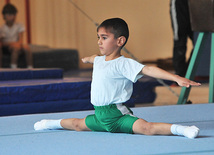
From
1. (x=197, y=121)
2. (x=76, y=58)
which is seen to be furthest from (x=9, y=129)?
(x=76, y=58)

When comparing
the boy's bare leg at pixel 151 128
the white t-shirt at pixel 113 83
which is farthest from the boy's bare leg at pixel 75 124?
the boy's bare leg at pixel 151 128

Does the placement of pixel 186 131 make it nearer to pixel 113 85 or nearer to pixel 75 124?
pixel 113 85

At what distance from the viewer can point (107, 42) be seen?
1614mm

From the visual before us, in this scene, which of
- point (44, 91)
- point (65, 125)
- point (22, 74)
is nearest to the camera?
point (65, 125)

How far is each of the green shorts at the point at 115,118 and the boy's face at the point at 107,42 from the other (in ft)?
0.73

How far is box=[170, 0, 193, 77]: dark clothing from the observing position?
13.2 ft

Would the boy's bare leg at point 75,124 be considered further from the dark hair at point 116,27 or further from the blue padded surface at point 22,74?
the blue padded surface at point 22,74

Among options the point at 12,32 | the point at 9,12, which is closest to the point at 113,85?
the point at 9,12

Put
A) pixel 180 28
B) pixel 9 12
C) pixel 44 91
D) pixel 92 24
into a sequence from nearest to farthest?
pixel 44 91 < pixel 180 28 < pixel 9 12 < pixel 92 24

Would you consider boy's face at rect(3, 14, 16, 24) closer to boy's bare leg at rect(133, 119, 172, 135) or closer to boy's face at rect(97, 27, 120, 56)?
boy's face at rect(97, 27, 120, 56)

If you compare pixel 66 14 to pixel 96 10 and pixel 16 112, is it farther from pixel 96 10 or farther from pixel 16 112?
pixel 16 112

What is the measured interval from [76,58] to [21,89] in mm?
4138

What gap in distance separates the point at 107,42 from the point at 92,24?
635 centimetres

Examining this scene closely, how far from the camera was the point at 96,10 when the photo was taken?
25.9ft
